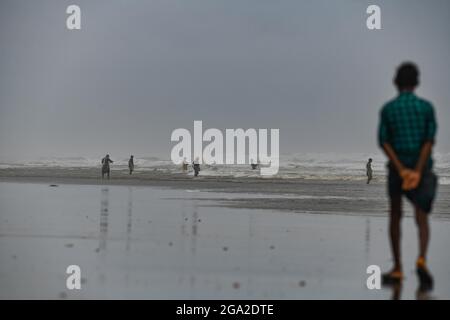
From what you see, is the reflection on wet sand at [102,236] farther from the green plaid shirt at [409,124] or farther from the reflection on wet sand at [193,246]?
the green plaid shirt at [409,124]

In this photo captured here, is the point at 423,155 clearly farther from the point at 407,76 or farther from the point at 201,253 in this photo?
the point at 201,253

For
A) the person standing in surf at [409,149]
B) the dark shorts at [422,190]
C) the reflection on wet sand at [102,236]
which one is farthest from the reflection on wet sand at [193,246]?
the dark shorts at [422,190]

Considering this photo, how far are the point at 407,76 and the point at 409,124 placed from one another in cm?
45

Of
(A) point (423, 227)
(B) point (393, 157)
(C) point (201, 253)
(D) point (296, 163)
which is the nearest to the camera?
(B) point (393, 157)

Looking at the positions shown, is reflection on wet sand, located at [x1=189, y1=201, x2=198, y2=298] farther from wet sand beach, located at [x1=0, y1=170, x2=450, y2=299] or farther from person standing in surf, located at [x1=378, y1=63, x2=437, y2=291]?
person standing in surf, located at [x1=378, y1=63, x2=437, y2=291]

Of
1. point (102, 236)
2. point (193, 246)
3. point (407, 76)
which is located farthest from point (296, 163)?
point (407, 76)

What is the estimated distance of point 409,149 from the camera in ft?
26.6

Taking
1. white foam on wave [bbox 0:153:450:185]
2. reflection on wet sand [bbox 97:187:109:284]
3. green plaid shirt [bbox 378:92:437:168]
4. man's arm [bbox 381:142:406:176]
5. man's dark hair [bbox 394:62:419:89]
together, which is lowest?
white foam on wave [bbox 0:153:450:185]

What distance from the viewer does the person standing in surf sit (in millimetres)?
8023

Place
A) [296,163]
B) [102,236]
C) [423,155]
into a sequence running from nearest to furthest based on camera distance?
1. [423,155]
2. [102,236]
3. [296,163]

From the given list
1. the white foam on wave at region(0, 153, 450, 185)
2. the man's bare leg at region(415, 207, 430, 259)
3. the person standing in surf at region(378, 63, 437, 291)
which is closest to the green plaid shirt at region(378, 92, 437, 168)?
the person standing in surf at region(378, 63, 437, 291)

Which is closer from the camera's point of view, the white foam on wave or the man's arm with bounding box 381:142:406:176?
the man's arm with bounding box 381:142:406:176
